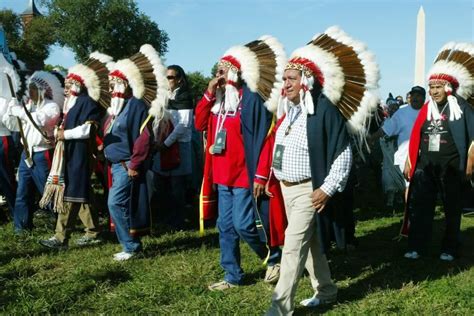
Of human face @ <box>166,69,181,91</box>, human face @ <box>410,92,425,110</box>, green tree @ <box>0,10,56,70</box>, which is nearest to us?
human face @ <box>166,69,181,91</box>

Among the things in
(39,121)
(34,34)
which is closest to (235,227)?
(39,121)

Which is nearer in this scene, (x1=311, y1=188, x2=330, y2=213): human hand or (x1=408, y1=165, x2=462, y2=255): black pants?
(x1=311, y1=188, x2=330, y2=213): human hand

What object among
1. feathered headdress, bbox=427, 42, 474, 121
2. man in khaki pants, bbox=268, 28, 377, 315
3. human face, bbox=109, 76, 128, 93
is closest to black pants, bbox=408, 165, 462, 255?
feathered headdress, bbox=427, 42, 474, 121

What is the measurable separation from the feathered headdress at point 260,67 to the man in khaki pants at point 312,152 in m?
0.36

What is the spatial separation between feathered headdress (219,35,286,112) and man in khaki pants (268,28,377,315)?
0.36 metres

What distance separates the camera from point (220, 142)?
4473 mm

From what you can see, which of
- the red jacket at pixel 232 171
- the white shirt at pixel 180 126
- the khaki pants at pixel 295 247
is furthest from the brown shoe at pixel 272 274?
the white shirt at pixel 180 126

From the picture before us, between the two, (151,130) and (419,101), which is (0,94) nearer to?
(151,130)

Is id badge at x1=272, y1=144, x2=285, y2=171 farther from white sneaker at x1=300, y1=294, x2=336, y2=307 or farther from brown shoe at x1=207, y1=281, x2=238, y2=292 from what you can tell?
brown shoe at x1=207, y1=281, x2=238, y2=292

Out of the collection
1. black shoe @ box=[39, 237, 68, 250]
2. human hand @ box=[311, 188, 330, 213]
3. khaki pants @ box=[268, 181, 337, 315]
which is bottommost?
black shoe @ box=[39, 237, 68, 250]

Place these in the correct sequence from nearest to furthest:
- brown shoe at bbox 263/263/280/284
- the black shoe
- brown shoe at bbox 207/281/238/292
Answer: brown shoe at bbox 207/281/238/292
brown shoe at bbox 263/263/280/284
the black shoe

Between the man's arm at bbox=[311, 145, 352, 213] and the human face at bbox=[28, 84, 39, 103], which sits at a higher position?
the human face at bbox=[28, 84, 39, 103]

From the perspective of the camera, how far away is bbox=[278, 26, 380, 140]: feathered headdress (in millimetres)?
3756

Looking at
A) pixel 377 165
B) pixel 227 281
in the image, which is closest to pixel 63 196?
pixel 227 281
